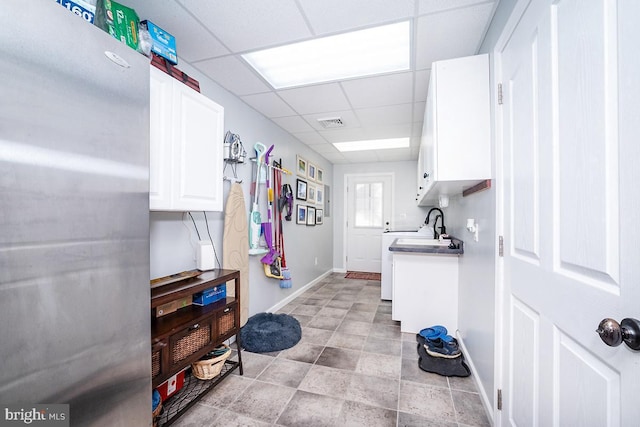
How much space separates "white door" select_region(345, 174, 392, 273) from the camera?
5.70 metres

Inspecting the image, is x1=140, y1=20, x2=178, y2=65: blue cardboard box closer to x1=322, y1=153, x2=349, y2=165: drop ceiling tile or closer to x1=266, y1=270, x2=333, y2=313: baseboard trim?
x1=266, y1=270, x2=333, y2=313: baseboard trim

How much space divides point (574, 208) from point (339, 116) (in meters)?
2.68

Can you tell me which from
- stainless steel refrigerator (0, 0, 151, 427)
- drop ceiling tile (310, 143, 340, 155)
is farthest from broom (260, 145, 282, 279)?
stainless steel refrigerator (0, 0, 151, 427)

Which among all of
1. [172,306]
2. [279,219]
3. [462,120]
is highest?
[462,120]

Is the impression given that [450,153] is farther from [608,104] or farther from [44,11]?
[44,11]

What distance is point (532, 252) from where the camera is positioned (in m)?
1.07

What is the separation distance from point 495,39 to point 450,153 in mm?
677

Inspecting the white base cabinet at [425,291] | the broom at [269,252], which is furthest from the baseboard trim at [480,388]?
the broom at [269,252]

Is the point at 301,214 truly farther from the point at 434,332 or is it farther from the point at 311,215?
the point at 434,332

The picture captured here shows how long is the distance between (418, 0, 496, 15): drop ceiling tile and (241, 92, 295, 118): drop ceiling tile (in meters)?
1.52

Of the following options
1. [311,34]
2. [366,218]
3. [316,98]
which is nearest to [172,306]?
[311,34]

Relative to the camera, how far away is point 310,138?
4.05 meters

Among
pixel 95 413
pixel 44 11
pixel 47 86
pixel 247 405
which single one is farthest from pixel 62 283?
pixel 247 405

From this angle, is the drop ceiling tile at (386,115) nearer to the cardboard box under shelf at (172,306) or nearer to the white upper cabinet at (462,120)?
the white upper cabinet at (462,120)
